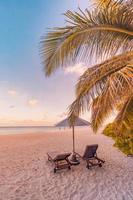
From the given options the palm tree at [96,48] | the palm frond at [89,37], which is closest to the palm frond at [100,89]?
the palm tree at [96,48]

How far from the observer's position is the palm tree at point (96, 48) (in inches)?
124

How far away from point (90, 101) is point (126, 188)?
9.48ft

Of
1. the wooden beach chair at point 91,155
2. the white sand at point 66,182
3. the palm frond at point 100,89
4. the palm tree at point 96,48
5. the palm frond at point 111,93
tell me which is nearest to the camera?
the palm frond at point 111,93

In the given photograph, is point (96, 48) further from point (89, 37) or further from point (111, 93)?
point (111, 93)

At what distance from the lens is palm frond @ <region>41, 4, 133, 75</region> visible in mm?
3217

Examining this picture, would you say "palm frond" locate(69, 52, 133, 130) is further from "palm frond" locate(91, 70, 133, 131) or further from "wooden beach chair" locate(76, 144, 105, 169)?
"wooden beach chair" locate(76, 144, 105, 169)

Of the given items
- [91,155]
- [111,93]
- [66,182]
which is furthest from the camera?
[91,155]

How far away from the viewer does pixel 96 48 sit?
11.5 ft

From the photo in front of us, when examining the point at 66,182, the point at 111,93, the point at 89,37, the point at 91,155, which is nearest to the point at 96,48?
the point at 89,37

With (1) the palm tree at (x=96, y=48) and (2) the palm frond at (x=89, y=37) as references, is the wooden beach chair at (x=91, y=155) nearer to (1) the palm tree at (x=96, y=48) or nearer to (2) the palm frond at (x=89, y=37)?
(1) the palm tree at (x=96, y=48)

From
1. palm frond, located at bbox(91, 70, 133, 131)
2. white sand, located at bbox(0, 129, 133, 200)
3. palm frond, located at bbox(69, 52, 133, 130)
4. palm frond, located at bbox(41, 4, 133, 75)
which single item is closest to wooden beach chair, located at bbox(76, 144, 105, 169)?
white sand, located at bbox(0, 129, 133, 200)

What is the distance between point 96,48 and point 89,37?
0.24m

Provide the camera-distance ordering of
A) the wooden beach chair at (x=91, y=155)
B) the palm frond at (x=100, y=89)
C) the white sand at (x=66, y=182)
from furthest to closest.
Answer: the wooden beach chair at (x=91, y=155) < the white sand at (x=66, y=182) < the palm frond at (x=100, y=89)

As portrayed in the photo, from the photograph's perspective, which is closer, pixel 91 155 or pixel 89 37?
pixel 89 37
